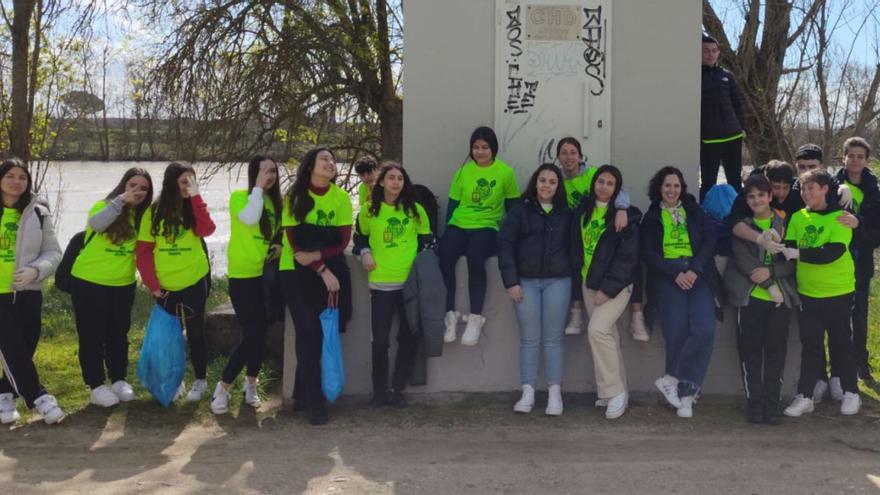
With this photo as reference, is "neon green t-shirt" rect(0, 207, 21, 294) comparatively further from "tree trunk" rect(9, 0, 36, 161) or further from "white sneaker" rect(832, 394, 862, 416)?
"tree trunk" rect(9, 0, 36, 161)

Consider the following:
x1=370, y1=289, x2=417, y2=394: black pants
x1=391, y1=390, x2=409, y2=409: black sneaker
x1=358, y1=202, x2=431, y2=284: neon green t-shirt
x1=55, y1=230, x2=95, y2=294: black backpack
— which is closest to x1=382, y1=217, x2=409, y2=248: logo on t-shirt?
x1=358, y1=202, x2=431, y2=284: neon green t-shirt

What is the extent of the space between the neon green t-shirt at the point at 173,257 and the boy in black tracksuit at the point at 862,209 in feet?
14.2

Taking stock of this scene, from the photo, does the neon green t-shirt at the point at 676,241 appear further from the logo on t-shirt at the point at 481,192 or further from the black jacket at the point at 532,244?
the logo on t-shirt at the point at 481,192

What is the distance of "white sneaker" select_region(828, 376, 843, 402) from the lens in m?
6.22

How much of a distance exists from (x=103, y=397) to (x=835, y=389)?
4.91 meters

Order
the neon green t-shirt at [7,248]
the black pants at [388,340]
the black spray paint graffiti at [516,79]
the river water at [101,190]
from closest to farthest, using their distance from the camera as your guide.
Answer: the neon green t-shirt at [7,248] < the black pants at [388,340] < the black spray paint graffiti at [516,79] < the river water at [101,190]

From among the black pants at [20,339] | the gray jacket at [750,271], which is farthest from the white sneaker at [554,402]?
the black pants at [20,339]

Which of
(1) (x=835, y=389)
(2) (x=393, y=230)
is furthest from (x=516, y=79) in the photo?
(1) (x=835, y=389)

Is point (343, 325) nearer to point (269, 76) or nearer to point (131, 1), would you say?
point (269, 76)

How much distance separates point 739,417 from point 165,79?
717 centimetres

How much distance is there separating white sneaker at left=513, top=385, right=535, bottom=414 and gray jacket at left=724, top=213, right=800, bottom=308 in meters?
1.42

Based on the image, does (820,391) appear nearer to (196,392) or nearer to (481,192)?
(481,192)

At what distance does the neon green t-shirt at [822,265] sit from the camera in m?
5.65

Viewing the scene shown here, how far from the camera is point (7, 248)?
18.4 ft
